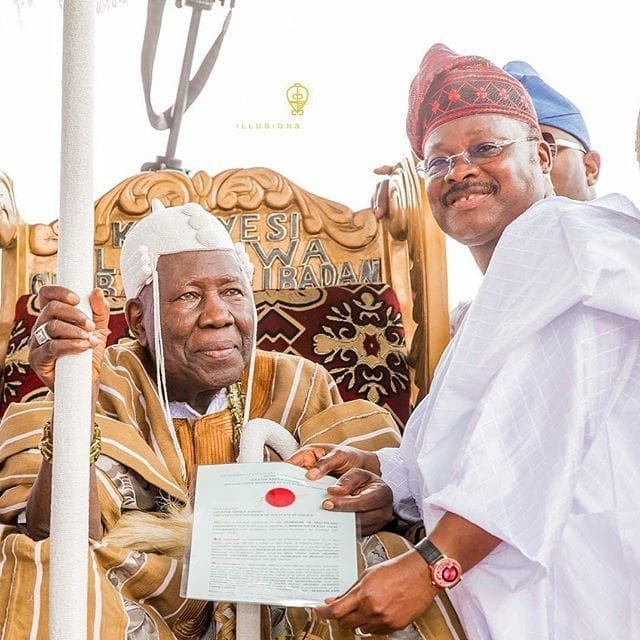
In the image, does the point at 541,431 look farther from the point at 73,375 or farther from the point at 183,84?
the point at 183,84

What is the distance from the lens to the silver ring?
1.21m

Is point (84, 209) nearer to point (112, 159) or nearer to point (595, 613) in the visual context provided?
point (595, 613)

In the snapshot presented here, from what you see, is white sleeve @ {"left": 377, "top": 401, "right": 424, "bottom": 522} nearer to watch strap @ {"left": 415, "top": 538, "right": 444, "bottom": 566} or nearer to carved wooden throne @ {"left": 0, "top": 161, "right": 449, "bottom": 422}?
watch strap @ {"left": 415, "top": 538, "right": 444, "bottom": 566}

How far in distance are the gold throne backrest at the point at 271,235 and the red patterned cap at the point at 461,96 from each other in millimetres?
204

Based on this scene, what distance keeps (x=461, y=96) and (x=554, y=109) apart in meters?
0.63

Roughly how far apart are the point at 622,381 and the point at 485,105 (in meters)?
1.15

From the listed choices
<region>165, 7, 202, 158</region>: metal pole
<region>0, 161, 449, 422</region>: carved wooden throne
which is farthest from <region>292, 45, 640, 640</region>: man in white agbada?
<region>165, 7, 202, 158</region>: metal pole

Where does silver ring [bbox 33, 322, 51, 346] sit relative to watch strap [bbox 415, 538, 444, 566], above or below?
above

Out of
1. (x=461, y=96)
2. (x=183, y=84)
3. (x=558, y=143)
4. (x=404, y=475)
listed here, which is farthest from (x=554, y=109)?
(x=404, y=475)

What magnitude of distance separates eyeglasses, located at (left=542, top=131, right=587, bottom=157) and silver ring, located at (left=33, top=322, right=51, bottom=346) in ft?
6.34

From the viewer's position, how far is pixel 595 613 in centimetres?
134

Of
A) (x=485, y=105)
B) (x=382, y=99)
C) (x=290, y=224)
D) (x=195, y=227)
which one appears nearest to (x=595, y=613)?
(x=195, y=227)

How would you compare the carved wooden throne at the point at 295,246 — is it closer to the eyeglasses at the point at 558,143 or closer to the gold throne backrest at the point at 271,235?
the gold throne backrest at the point at 271,235

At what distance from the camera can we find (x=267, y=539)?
1.45 m
